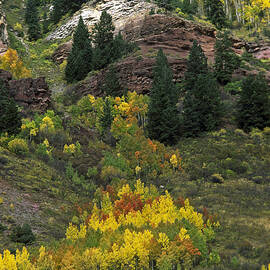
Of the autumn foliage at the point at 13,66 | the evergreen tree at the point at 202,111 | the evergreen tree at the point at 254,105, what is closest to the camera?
the evergreen tree at the point at 254,105

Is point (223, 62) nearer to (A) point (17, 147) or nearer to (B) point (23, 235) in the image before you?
(A) point (17, 147)

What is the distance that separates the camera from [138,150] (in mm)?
34125

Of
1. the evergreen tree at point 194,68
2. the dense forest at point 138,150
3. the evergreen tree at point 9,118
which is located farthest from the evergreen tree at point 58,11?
the evergreen tree at point 9,118

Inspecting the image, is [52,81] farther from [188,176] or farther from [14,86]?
[188,176]

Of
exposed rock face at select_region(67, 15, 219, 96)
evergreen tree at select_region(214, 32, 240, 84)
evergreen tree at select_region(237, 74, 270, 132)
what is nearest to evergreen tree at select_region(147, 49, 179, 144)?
exposed rock face at select_region(67, 15, 219, 96)

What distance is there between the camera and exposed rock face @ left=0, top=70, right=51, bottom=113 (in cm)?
4053

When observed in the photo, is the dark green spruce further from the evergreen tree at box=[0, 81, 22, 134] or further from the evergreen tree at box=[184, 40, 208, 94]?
the evergreen tree at box=[0, 81, 22, 134]

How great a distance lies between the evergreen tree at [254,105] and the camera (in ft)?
123

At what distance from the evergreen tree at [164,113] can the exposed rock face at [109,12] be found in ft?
98.7

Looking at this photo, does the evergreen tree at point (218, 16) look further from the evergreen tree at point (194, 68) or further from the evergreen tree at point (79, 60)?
the evergreen tree at point (79, 60)

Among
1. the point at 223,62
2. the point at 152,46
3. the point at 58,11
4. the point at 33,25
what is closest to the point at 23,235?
the point at 223,62

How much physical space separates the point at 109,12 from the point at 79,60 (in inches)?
902

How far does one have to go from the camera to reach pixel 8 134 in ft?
103

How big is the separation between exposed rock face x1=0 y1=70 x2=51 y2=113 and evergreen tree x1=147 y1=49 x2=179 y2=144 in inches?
582
